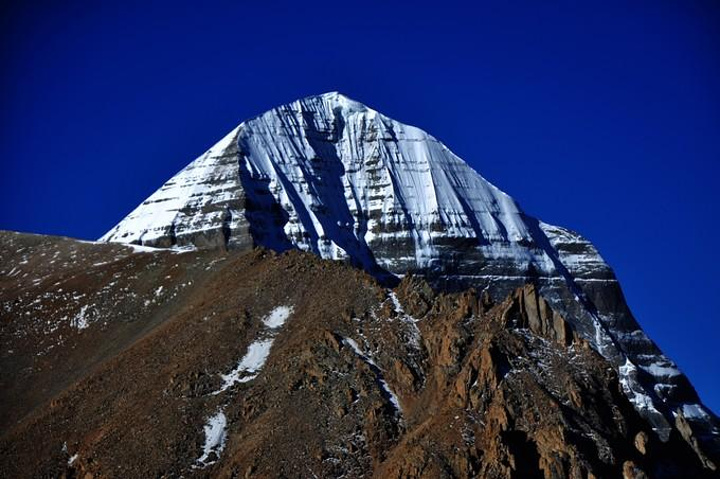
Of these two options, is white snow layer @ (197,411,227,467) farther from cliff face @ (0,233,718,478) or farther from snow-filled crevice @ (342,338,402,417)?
snow-filled crevice @ (342,338,402,417)

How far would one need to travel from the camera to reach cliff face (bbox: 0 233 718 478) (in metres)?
110

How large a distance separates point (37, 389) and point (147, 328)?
46.4ft

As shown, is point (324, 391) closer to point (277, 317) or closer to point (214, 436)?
point (214, 436)

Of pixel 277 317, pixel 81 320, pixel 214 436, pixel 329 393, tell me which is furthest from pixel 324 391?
pixel 81 320

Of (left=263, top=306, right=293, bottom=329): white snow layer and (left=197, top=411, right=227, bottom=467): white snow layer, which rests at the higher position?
(left=263, top=306, right=293, bottom=329): white snow layer

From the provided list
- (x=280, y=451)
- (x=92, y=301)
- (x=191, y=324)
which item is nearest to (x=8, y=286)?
(x=92, y=301)

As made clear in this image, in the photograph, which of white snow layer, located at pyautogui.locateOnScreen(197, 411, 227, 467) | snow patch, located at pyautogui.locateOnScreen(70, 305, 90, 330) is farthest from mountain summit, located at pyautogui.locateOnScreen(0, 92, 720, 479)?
snow patch, located at pyautogui.locateOnScreen(70, 305, 90, 330)

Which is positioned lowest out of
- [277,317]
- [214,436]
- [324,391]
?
[214,436]

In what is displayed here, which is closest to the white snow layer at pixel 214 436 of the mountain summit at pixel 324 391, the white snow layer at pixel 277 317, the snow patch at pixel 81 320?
the mountain summit at pixel 324 391

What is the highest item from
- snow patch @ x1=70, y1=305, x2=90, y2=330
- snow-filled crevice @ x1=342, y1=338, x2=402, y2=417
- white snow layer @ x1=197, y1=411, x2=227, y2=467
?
snow patch @ x1=70, y1=305, x2=90, y2=330

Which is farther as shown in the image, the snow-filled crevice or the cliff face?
the snow-filled crevice

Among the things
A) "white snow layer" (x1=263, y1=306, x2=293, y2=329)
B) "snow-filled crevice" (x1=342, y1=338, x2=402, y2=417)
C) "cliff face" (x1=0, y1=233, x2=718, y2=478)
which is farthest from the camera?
"white snow layer" (x1=263, y1=306, x2=293, y2=329)

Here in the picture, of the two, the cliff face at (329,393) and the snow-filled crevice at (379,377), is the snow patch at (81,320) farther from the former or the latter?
the snow-filled crevice at (379,377)

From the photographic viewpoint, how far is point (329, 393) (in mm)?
120250
